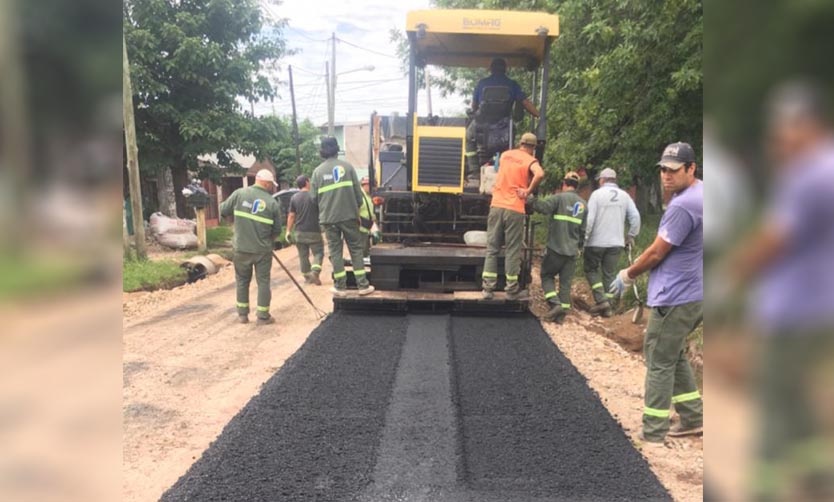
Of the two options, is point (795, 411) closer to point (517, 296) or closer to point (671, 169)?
point (671, 169)

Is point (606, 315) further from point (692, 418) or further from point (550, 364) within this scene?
point (692, 418)

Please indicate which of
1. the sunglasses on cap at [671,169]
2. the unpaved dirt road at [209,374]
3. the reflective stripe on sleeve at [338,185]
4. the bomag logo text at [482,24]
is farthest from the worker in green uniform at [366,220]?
the sunglasses on cap at [671,169]

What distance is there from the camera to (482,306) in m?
5.96

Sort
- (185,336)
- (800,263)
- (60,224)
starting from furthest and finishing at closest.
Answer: (185,336)
(60,224)
(800,263)

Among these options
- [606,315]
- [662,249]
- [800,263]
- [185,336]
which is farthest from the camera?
[606,315]

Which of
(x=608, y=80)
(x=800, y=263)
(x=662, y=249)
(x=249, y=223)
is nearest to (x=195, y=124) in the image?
(x=249, y=223)

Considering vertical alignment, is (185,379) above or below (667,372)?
below

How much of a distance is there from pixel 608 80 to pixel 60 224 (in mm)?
4871

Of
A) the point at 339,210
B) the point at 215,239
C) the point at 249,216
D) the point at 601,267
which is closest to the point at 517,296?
Answer: the point at 601,267

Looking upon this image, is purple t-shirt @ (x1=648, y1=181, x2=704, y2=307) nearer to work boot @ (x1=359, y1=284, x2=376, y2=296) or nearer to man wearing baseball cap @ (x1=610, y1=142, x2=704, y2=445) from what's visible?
man wearing baseball cap @ (x1=610, y1=142, x2=704, y2=445)

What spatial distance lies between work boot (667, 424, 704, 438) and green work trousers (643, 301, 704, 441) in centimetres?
2

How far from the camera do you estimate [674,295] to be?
287 cm

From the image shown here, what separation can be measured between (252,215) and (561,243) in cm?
339

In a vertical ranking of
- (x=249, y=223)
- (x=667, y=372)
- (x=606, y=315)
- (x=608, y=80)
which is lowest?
(x=606, y=315)
